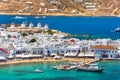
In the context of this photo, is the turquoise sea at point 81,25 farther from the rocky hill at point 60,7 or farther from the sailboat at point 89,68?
the sailboat at point 89,68

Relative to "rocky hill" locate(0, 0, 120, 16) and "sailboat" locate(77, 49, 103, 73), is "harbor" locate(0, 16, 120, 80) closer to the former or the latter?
"sailboat" locate(77, 49, 103, 73)

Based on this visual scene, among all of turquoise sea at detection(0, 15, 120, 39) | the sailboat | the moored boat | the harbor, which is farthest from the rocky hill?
the moored boat

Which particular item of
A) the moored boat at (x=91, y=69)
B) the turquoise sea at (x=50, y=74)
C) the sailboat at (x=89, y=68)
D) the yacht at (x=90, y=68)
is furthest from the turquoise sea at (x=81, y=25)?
the moored boat at (x=91, y=69)

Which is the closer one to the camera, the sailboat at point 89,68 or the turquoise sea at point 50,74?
the turquoise sea at point 50,74

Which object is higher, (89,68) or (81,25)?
(81,25)

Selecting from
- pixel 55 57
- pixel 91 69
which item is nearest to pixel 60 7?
pixel 55 57

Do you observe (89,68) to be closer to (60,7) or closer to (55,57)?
(55,57)
